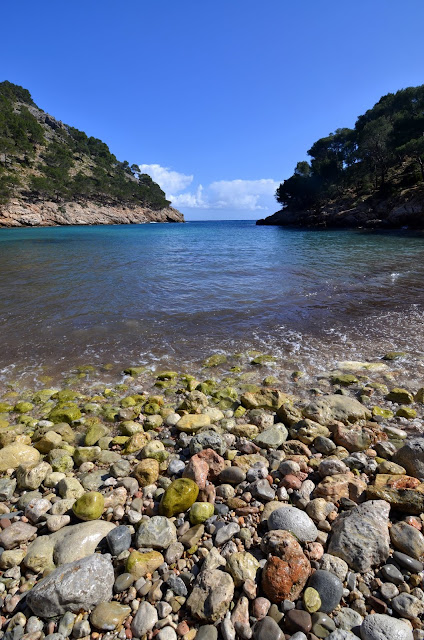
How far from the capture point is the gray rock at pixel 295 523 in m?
2.94

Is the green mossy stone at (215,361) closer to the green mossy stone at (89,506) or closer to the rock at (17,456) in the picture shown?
the rock at (17,456)

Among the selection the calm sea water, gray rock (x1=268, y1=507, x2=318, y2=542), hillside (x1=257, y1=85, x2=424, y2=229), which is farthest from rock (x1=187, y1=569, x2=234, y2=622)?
hillside (x1=257, y1=85, x2=424, y2=229)

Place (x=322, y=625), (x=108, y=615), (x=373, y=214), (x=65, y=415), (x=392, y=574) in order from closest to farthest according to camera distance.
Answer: (x=322, y=625) < (x=108, y=615) < (x=392, y=574) < (x=65, y=415) < (x=373, y=214)

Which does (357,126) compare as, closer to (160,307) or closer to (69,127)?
(160,307)

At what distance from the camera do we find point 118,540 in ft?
9.76

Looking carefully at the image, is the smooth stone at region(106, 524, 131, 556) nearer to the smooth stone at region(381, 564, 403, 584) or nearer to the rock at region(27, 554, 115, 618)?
the rock at region(27, 554, 115, 618)

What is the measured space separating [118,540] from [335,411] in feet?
12.7

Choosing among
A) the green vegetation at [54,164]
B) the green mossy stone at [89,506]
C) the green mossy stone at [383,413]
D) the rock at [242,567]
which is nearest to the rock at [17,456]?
the green mossy stone at [89,506]

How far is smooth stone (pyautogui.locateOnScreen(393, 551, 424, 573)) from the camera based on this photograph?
260 centimetres

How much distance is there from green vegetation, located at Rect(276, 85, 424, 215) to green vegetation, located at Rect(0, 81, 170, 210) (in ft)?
227

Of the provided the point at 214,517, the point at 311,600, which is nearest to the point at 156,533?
the point at 214,517

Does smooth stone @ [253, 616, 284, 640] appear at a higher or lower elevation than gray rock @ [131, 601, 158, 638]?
higher

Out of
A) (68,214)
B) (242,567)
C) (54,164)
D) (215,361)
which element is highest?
(54,164)

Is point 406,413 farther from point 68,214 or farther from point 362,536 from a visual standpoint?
point 68,214
